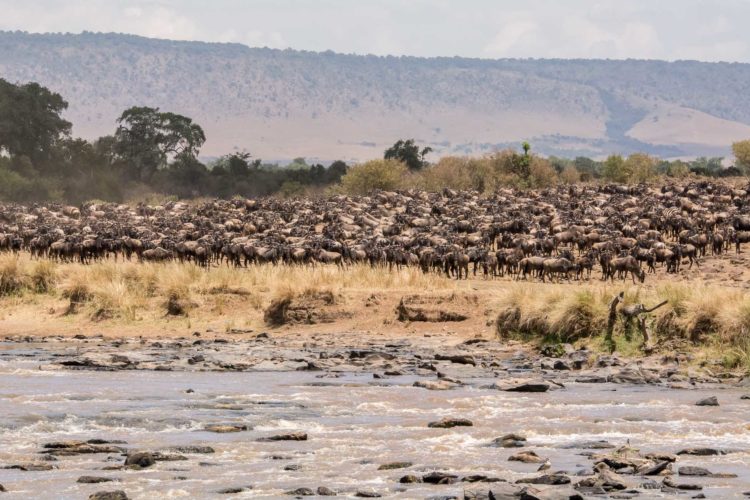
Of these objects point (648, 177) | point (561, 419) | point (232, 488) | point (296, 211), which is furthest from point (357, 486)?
point (648, 177)

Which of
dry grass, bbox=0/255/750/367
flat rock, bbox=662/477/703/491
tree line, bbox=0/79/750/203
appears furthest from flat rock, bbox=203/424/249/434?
tree line, bbox=0/79/750/203

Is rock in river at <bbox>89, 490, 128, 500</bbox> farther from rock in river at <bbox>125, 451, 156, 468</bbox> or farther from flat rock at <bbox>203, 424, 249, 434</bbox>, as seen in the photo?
flat rock at <bbox>203, 424, 249, 434</bbox>

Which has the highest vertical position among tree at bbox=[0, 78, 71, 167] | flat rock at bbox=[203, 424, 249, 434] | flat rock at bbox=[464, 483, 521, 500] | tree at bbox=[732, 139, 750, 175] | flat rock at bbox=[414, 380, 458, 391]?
tree at bbox=[0, 78, 71, 167]

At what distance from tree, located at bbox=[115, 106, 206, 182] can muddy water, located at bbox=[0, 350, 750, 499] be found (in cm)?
10227

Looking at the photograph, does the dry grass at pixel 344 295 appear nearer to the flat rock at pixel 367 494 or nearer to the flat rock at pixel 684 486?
the flat rock at pixel 684 486

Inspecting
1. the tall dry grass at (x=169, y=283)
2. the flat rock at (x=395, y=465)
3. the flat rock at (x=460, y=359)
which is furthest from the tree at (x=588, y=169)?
the flat rock at (x=395, y=465)

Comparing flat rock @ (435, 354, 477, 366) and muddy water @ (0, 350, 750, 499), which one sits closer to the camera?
muddy water @ (0, 350, 750, 499)

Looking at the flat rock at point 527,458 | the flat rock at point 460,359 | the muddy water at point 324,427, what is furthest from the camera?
the flat rock at point 460,359

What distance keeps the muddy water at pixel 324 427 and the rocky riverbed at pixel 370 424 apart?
0.04m

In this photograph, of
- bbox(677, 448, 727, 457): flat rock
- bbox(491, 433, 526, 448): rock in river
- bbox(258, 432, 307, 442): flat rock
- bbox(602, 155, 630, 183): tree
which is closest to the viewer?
bbox(677, 448, 727, 457): flat rock

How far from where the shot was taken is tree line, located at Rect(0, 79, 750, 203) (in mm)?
93250

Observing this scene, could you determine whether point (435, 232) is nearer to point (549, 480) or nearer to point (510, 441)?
point (510, 441)

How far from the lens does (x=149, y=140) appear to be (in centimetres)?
13338

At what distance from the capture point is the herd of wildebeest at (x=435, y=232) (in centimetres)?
4441
